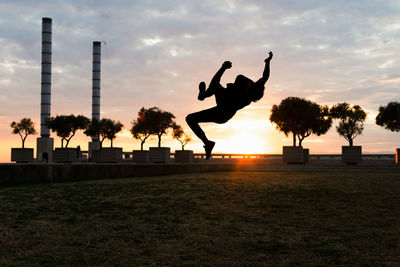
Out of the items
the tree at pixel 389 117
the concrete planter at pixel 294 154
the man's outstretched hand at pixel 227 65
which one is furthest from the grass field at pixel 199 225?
the tree at pixel 389 117

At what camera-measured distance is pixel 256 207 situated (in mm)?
12062

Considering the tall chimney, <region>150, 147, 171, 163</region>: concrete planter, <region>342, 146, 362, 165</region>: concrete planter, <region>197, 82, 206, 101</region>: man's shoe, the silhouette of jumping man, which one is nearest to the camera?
the silhouette of jumping man

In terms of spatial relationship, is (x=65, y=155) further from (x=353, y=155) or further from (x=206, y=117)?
(x=206, y=117)

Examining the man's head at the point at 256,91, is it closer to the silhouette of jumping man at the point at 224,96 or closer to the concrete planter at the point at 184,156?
the silhouette of jumping man at the point at 224,96

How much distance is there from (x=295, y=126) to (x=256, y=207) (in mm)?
46680

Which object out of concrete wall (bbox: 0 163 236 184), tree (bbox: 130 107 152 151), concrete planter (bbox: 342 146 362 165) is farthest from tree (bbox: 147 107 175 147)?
concrete wall (bbox: 0 163 236 184)

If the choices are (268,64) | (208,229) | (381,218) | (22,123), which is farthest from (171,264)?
(22,123)

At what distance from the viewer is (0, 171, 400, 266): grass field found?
25.8ft

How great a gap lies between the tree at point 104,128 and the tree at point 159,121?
7720 millimetres

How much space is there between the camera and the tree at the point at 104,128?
63281 mm

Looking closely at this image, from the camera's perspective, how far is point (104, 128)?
63281 mm

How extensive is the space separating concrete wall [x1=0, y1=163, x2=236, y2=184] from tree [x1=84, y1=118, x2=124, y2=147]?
1658 inches

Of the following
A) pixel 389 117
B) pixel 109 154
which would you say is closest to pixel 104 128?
pixel 109 154

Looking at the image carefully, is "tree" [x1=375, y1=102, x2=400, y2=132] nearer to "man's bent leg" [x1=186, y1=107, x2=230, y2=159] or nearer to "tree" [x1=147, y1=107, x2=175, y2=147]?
"tree" [x1=147, y1=107, x2=175, y2=147]
